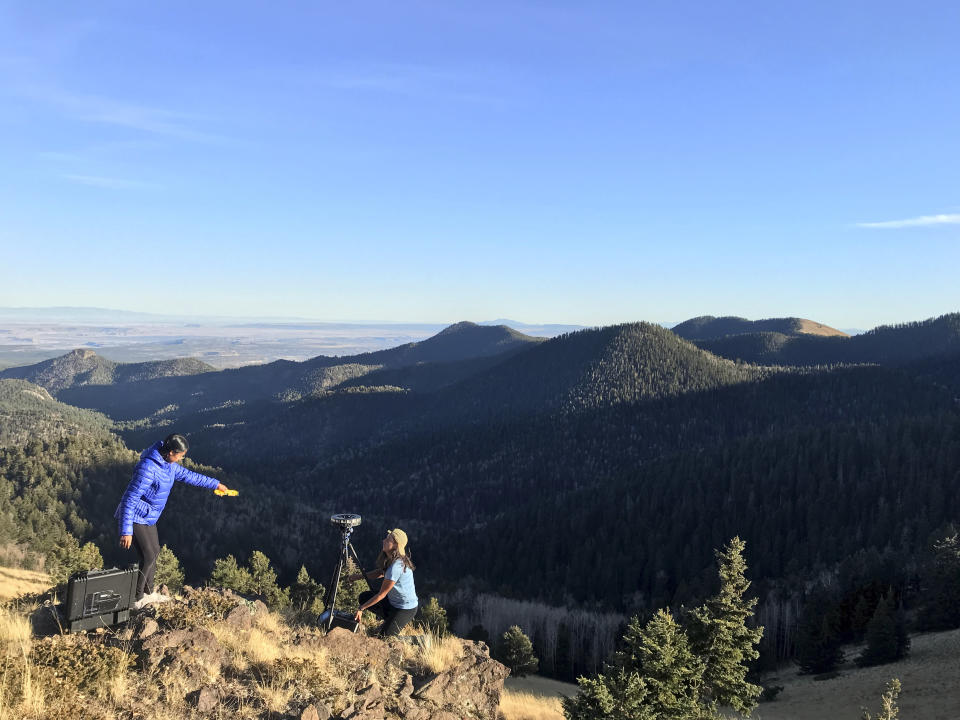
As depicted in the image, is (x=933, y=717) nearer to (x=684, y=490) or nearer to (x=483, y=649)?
(x=483, y=649)

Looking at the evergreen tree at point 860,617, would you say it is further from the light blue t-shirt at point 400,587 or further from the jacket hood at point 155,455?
the jacket hood at point 155,455

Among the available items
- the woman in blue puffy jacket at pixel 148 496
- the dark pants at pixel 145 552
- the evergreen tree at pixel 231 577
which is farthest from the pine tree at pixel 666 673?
the evergreen tree at pixel 231 577

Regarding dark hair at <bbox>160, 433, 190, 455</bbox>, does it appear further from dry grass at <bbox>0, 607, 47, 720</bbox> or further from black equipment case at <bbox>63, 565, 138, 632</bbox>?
dry grass at <bbox>0, 607, 47, 720</bbox>

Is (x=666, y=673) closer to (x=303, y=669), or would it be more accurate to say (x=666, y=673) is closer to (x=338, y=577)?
(x=338, y=577)

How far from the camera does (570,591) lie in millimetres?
138625

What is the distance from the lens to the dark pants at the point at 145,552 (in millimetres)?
14211

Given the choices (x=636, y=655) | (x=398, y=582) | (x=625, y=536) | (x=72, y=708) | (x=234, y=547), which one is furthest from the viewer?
(x=625, y=536)

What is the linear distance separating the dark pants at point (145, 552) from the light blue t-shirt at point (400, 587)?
5447 millimetres

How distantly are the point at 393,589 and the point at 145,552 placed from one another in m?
5.81

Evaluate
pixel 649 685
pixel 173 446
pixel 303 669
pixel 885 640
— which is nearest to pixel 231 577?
pixel 649 685

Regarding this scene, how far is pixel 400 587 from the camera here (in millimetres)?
14750

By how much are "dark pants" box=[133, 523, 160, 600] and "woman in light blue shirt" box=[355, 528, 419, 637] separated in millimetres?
4943

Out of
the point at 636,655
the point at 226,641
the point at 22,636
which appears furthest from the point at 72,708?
the point at 636,655

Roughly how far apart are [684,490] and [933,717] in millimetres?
130198
